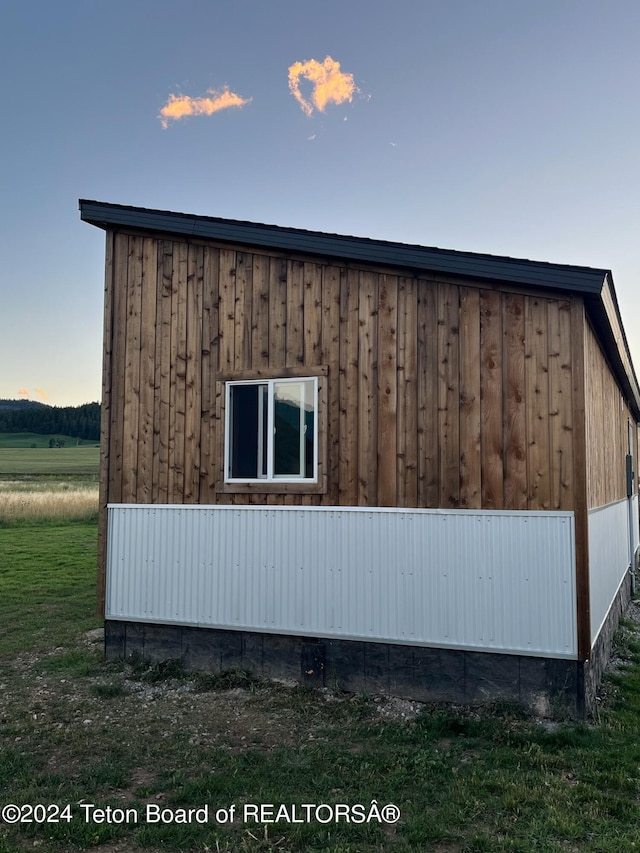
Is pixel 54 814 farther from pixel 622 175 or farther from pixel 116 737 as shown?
pixel 622 175

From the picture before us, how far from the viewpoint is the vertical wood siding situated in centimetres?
573

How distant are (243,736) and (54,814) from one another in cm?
162

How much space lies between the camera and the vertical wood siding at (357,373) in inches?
226

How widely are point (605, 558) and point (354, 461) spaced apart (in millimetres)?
3304

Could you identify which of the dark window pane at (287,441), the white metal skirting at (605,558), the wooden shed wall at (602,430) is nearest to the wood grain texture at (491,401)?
the wooden shed wall at (602,430)

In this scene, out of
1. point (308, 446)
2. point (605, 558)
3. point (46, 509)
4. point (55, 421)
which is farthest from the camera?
point (55, 421)

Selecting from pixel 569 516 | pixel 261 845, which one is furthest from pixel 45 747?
pixel 569 516

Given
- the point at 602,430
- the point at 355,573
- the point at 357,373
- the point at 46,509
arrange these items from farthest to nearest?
the point at 46,509
the point at 602,430
the point at 357,373
the point at 355,573

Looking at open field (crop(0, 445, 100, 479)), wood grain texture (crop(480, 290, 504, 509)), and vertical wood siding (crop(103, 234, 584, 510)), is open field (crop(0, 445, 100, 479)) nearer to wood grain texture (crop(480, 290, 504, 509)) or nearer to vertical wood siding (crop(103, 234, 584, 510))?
vertical wood siding (crop(103, 234, 584, 510))

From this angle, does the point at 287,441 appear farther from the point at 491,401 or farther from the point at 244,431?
the point at 491,401

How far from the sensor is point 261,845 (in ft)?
11.2

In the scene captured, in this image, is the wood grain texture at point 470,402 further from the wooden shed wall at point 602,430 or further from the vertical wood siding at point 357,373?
the wooden shed wall at point 602,430

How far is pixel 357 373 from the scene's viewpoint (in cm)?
637

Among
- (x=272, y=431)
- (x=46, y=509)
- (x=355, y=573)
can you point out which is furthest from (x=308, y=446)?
(x=46, y=509)
